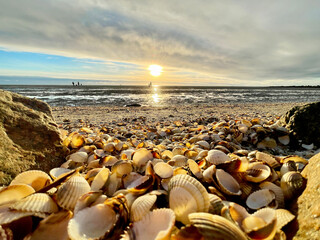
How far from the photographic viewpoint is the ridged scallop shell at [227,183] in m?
1.52

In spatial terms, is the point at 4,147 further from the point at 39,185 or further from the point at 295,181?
the point at 295,181

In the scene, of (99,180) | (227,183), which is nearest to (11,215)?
(99,180)

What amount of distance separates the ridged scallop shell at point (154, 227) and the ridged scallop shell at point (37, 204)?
56 cm

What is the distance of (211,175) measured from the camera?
5.40ft

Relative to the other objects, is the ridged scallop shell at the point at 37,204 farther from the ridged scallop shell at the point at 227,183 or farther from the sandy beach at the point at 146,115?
the sandy beach at the point at 146,115

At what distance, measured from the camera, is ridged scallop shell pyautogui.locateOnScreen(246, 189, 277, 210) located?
1396mm

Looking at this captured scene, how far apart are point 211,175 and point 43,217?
50.9 inches

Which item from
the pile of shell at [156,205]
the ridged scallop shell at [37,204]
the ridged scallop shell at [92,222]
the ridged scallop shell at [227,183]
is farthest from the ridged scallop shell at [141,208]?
the ridged scallop shell at [227,183]

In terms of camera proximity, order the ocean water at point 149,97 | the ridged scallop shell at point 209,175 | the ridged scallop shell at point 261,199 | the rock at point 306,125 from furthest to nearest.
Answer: the ocean water at point 149,97, the rock at point 306,125, the ridged scallop shell at point 209,175, the ridged scallop shell at point 261,199

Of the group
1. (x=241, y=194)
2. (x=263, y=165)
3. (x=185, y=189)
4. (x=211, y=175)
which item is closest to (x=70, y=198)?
(x=185, y=189)

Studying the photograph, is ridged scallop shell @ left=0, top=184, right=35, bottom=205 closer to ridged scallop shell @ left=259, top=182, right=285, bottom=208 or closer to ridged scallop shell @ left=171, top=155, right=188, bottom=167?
ridged scallop shell @ left=171, top=155, right=188, bottom=167

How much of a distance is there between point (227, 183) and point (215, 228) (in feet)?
2.49

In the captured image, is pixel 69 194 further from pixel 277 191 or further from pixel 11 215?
pixel 277 191

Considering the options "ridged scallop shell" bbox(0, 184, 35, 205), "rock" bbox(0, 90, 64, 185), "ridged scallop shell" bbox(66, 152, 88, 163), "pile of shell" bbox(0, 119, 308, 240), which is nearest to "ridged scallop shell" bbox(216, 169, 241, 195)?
"pile of shell" bbox(0, 119, 308, 240)
